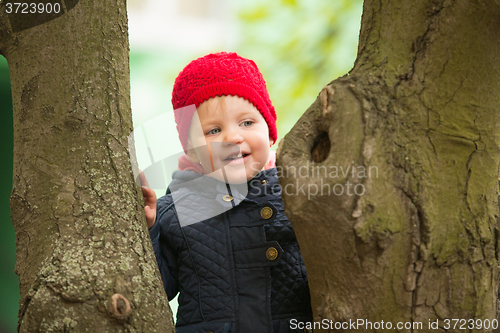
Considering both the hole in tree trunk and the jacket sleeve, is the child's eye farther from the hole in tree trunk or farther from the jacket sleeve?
the hole in tree trunk

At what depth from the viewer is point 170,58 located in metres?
2.90

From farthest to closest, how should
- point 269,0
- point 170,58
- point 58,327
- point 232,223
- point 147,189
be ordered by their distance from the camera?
point 269,0 < point 170,58 < point 232,223 < point 147,189 < point 58,327

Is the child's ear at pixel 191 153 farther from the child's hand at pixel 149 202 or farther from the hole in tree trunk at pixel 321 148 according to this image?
A: the hole in tree trunk at pixel 321 148

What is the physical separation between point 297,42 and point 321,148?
97.1 inches

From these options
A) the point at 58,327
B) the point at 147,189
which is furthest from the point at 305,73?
the point at 58,327

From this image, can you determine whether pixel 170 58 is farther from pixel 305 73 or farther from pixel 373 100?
pixel 373 100

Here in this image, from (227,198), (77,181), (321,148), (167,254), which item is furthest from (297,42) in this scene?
(77,181)

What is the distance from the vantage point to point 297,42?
3.22 meters

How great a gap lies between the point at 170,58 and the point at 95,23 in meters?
1.87

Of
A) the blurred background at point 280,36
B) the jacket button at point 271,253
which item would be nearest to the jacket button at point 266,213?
the jacket button at point 271,253

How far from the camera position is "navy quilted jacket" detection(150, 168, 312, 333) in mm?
1288

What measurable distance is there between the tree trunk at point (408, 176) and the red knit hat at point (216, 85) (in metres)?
0.51

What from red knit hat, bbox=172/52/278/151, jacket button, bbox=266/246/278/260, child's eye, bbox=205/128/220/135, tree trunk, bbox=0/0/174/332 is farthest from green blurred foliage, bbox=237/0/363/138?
tree trunk, bbox=0/0/174/332

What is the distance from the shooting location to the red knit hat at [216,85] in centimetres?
139
